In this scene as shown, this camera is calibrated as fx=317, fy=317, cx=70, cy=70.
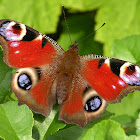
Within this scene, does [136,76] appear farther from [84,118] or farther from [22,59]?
[22,59]

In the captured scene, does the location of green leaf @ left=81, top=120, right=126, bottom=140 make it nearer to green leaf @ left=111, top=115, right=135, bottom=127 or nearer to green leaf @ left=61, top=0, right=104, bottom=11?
green leaf @ left=111, top=115, right=135, bottom=127

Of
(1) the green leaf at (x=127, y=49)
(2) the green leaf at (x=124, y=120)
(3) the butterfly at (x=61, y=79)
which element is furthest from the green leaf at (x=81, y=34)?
(3) the butterfly at (x=61, y=79)

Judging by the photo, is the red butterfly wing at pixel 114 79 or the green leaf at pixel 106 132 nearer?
the green leaf at pixel 106 132

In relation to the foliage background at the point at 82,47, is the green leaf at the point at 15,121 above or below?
above

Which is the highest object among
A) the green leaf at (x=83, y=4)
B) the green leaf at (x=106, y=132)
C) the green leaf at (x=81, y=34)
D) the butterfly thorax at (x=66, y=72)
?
the green leaf at (x=106, y=132)

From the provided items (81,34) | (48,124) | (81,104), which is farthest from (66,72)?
(81,34)

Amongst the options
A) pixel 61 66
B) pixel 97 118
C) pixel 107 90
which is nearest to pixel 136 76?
pixel 107 90

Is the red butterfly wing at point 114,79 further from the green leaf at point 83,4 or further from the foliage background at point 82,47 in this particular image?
the green leaf at point 83,4
